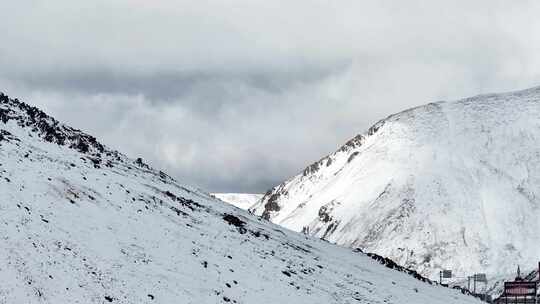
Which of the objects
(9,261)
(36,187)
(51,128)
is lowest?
(9,261)

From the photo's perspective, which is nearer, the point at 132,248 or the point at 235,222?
the point at 132,248

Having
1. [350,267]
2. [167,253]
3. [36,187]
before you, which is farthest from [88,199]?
[350,267]

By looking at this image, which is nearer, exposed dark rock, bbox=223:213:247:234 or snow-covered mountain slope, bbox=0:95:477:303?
snow-covered mountain slope, bbox=0:95:477:303

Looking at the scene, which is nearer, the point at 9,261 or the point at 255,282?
the point at 9,261

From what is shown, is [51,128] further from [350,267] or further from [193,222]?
[350,267]

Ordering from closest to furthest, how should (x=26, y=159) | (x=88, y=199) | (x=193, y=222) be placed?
1. (x=88, y=199)
2. (x=26, y=159)
3. (x=193, y=222)

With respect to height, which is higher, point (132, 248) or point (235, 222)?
point (235, 222)

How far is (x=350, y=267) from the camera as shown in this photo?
184 feet

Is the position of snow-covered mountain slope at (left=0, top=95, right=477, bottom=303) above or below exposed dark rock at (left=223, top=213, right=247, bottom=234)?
below

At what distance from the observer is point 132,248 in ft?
Answer: 116

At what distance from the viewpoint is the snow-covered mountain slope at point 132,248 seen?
29.2 meters

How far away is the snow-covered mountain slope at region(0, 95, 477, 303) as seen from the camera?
2920cm

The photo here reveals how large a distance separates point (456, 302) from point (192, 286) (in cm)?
2848

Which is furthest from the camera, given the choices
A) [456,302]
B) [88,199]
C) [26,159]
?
[456,302]
